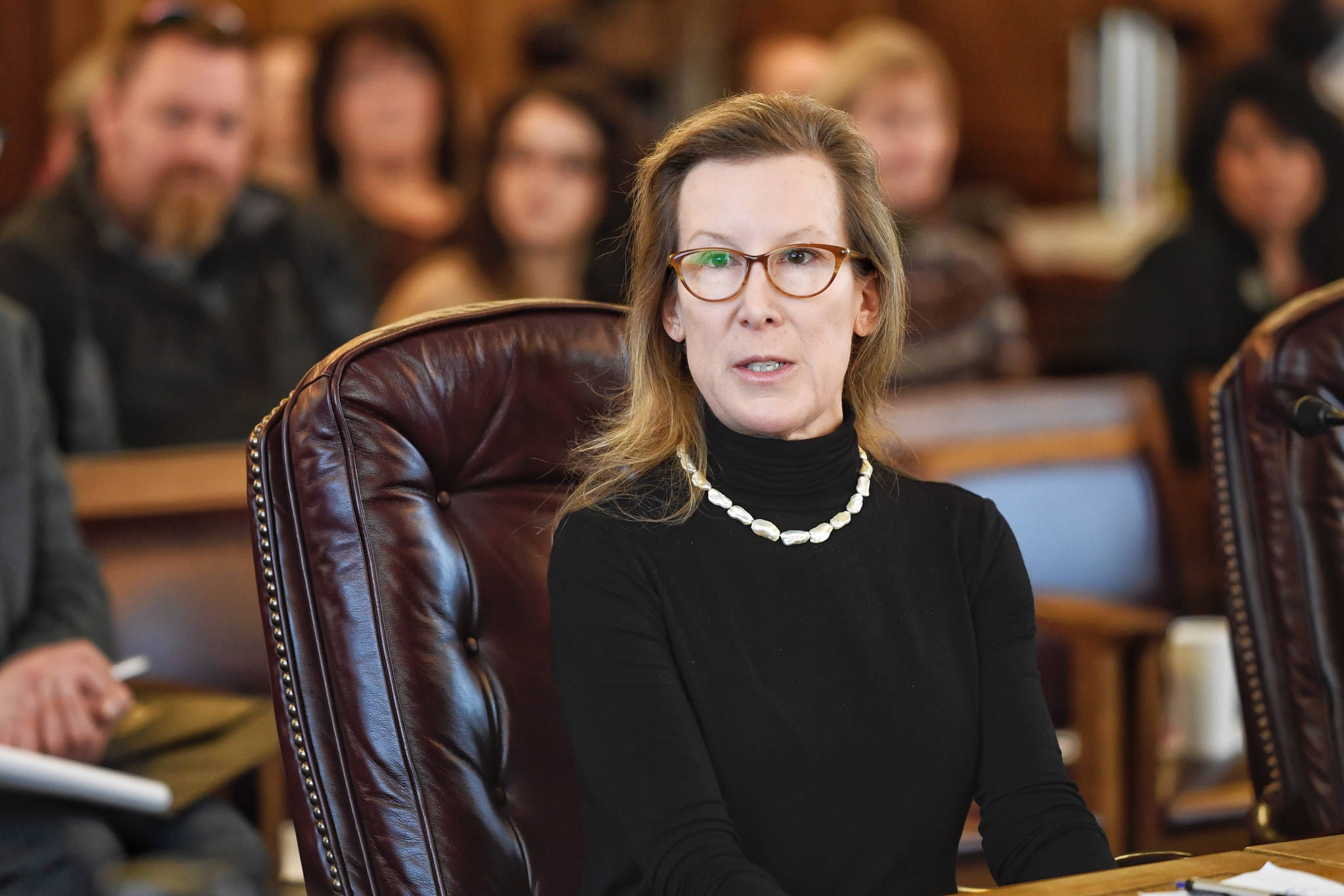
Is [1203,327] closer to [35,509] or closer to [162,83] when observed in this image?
[162,83]

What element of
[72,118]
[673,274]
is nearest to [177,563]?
[673,274]

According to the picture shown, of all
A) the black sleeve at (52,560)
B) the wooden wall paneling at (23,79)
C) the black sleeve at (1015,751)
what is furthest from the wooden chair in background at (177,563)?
the wooden wall paneling at (23,79)

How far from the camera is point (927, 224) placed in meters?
3.51

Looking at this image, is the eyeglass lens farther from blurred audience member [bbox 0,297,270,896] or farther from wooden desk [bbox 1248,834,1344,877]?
blurred audience member [bbox 0,297,270,896]

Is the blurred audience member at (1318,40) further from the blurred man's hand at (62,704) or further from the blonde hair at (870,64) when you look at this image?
the blurred man's hand at (62,704)

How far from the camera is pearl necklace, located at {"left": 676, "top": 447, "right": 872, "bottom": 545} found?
3.95 feet

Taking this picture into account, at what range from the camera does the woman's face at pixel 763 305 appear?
3.83 ft

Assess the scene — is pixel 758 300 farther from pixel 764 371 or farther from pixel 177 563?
pixel 177 563

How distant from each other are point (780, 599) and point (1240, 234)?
2.67 metres

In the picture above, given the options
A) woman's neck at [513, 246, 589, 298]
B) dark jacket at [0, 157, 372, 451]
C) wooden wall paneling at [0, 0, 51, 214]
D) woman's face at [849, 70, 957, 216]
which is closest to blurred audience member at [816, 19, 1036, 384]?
woman's face at [849, 70, 957, 216]

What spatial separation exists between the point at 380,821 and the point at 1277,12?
4.99 meters

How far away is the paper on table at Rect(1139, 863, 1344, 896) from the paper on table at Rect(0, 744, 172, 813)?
0.95 m

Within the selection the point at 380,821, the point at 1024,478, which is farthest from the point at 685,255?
the point at 1024,478

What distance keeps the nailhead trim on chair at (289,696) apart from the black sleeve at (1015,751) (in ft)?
1.78
